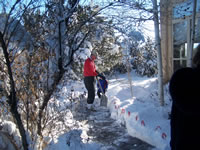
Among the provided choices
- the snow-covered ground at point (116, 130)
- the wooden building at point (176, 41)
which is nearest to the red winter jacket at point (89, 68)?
the snow-covered ground at point (116, 130)

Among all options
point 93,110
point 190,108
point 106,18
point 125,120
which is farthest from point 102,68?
point 190,108

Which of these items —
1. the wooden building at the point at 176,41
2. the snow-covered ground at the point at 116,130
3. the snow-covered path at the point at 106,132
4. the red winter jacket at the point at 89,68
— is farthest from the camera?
the wooden building at the point at 176,41

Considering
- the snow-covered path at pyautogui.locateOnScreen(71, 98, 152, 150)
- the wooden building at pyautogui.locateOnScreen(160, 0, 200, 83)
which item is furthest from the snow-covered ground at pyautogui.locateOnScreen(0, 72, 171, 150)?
the wooden building at pyautogui.locateOnScreen(160, 0, 200, 83)

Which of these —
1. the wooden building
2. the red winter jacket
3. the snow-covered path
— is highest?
the wooden building

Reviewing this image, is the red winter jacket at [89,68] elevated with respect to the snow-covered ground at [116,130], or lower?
elevated

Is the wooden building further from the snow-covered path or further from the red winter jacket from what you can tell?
the snow-covered path

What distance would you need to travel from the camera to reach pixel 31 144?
279 centimetres

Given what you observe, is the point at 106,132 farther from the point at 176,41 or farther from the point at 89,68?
the point at 176,41

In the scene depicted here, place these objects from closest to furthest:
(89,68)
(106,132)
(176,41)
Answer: (106,132), (89,68), (176,41)

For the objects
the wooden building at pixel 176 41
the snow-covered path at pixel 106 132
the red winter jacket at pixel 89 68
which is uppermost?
the wooden building at pixel 176 41

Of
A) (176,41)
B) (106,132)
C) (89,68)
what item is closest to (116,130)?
(106,132)

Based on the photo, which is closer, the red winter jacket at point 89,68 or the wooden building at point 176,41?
the red winter jacket at point 89,68

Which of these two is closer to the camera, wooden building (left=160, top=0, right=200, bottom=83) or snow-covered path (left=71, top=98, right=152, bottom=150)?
snow-covered path (left=71, top=98, right=152, bottom=150)

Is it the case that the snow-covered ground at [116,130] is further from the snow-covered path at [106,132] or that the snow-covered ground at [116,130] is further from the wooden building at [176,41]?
the wooden building at [176,41]
